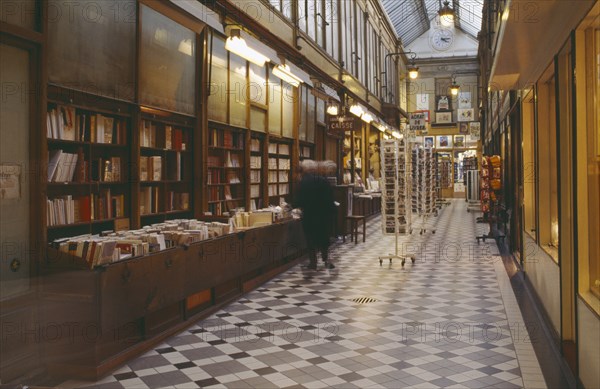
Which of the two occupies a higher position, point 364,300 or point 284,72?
point 284,72

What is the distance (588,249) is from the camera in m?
3.66

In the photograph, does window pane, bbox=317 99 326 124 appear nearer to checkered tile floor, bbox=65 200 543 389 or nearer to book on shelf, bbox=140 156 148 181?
checkered tile floor, bbox=65 200 543 389

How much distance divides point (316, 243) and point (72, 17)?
16.5ft

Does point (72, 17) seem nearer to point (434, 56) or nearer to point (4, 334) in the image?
point (4, 334)

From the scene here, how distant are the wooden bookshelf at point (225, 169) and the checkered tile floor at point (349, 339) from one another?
66.1 inches

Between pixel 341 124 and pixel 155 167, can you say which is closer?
pixel 155 167

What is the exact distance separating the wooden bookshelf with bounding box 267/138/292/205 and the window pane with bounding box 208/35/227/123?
2.49 meters

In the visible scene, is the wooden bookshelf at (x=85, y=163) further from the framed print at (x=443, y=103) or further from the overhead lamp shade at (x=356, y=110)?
the framed print at (x=443, y=103)

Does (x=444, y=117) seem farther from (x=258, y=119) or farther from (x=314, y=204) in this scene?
(x=314, y=204)

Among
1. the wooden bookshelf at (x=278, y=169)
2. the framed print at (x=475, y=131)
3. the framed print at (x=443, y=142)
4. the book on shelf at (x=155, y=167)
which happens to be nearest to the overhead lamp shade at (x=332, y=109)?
the wooden bookshelf at (x=278, y=169)

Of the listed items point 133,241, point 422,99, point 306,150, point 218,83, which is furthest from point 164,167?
point 422,99

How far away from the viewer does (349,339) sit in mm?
4871

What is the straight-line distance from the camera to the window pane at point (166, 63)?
6.19 meters

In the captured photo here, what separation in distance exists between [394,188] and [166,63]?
14.4 feet
